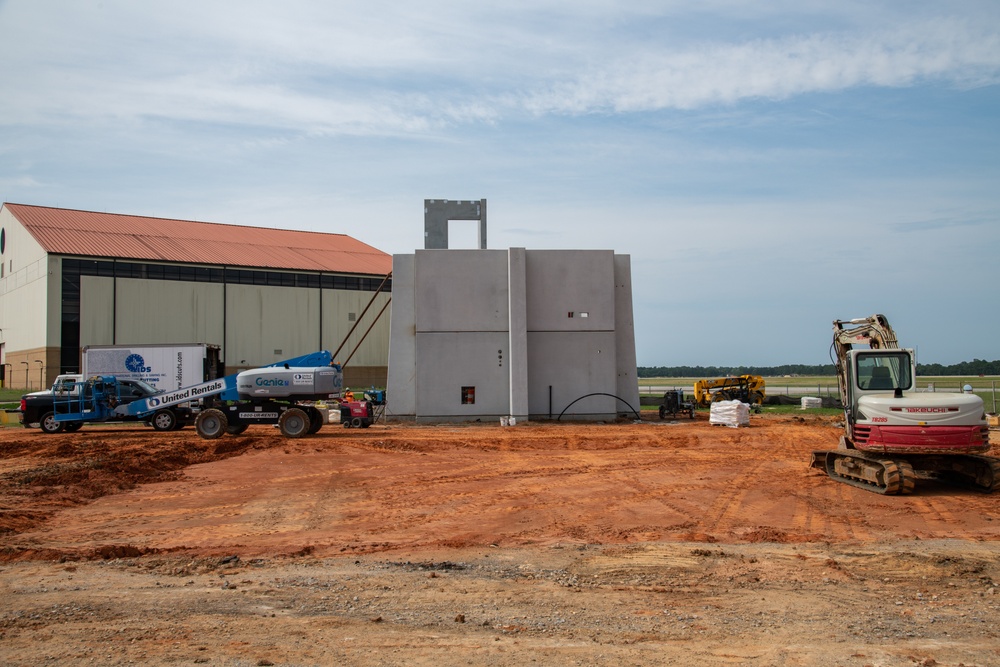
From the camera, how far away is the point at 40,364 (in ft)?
166

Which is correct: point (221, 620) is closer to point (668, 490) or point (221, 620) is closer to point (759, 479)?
point (668, 490)

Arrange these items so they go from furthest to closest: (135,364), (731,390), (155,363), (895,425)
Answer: (731,390) < (155,363) < (135,364) < (895,425)

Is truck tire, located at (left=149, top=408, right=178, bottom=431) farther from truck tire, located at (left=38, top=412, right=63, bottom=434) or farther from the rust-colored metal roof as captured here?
the rust-colored metal roof

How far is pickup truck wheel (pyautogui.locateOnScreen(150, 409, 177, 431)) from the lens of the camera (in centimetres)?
2897

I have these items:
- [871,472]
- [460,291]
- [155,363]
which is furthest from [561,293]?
[871,472]

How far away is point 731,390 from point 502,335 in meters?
14.6

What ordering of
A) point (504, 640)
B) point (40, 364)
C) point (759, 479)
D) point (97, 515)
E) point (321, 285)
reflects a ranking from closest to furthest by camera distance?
point (504, 640) → point (97, 515) → point (759, 479) → point (40, 364) → point (321, 285)

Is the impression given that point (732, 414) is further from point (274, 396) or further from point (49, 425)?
point (49, 425)

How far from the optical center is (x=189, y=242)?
58906mm

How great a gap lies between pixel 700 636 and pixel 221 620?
425cm

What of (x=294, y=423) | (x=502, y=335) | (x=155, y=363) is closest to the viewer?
(x=294, y=423)

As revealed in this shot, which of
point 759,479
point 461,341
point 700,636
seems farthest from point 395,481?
point 461,341

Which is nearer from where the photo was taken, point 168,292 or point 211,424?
point 211,424

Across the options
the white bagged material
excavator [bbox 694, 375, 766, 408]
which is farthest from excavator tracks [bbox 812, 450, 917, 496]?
excavator [bbox 694, 375, 766, 408]
